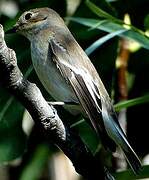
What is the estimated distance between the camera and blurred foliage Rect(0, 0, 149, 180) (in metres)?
4.10

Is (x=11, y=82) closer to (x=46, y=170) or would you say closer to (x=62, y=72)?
(x=62, y=72)

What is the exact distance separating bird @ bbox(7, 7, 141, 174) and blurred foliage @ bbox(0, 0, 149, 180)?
155 millimetres

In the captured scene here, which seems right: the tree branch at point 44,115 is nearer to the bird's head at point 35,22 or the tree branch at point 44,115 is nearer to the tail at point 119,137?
the tail at point 119,137

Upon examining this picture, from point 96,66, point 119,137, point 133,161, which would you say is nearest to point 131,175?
point 133,161

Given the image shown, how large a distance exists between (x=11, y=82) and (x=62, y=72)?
1.14 m

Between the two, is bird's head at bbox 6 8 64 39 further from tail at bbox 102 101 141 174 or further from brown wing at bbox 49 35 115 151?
tail at bbox 102 101 141 174

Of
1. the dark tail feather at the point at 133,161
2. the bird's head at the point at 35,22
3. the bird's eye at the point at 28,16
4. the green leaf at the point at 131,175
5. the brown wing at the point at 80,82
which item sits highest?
the bird's eye at the point at 28,16

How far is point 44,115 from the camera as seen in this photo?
2797mm

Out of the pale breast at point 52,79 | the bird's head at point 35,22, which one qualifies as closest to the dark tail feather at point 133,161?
the pale breast at point 52,79

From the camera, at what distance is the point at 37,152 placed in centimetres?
497

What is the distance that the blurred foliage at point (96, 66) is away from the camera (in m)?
4.10

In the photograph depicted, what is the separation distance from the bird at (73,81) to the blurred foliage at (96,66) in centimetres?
15

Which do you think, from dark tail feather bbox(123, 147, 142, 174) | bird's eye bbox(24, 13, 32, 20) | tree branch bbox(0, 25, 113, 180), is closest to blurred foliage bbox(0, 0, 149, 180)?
bird's eye bbox(24, 13, 32, 20)

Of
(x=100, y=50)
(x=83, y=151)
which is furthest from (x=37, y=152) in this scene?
(x=83, y=151)
